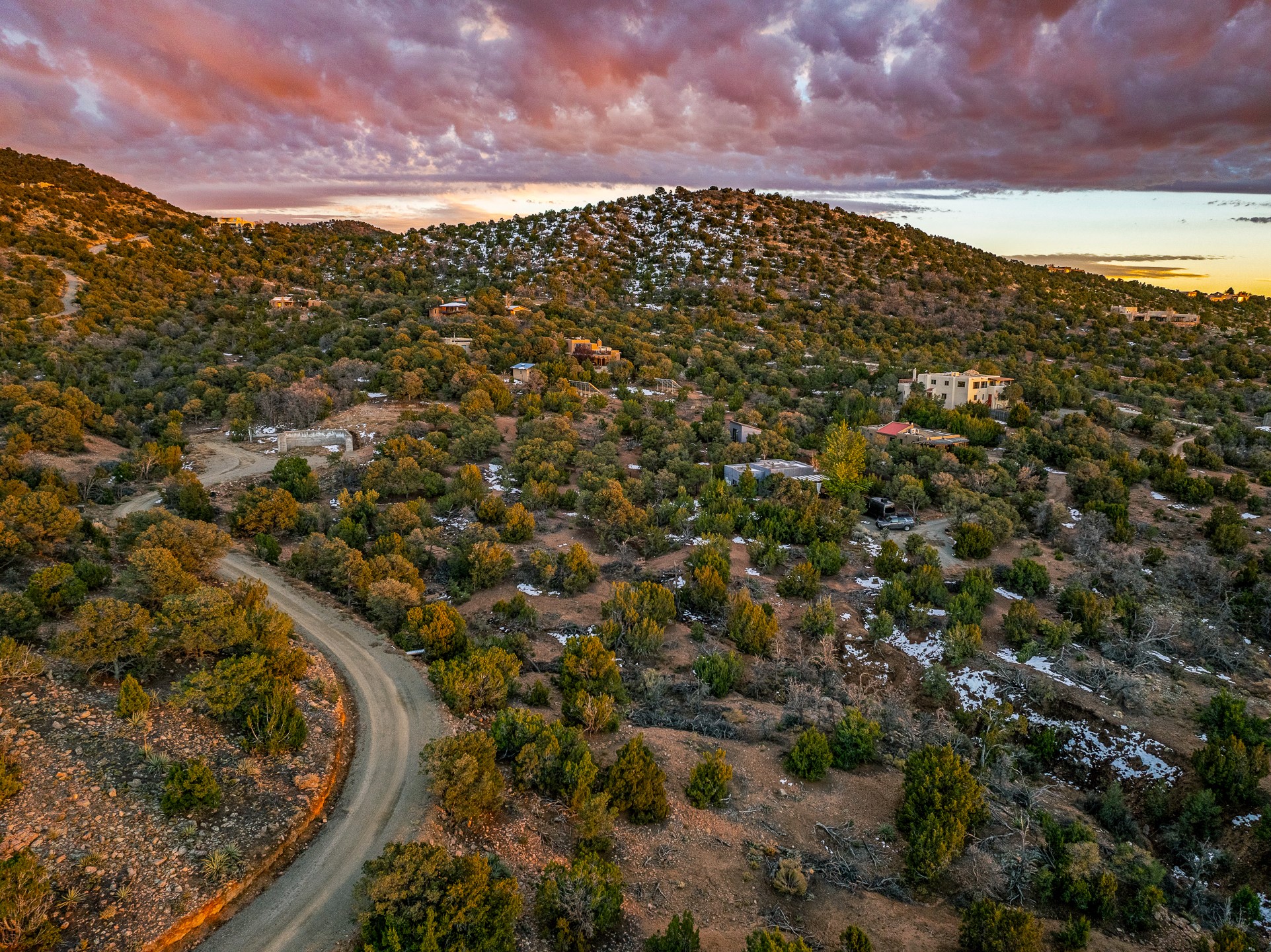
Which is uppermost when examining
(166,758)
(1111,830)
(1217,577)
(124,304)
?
(124,304)

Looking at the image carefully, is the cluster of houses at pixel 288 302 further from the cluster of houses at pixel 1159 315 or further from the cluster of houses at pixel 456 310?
the cluster of houses at pixel 1159 315

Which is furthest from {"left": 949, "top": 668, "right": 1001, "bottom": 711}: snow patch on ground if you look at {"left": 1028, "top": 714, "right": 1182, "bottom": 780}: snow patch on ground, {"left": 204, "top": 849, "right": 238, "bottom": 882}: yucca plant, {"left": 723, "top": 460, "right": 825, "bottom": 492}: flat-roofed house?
{"left": 204, "top": 849, "right": 238, "bottom": 882}: yucca plant

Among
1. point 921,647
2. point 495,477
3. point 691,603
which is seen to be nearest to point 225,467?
point 495,477

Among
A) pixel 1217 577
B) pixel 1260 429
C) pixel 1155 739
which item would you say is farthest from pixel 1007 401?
pixel 1155 739

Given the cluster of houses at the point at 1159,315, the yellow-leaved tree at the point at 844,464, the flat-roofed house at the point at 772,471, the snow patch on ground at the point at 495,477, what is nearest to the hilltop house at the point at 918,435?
the yellow-leaved tree at the point at 844,464

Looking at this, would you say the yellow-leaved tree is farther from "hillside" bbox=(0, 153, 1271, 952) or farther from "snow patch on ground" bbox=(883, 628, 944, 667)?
"snow patch on ground" bbox=(883, 628, 944, 667)

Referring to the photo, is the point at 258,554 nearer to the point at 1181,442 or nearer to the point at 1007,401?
the point at 1007,401
